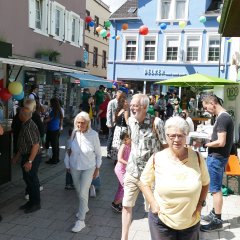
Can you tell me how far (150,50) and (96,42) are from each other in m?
6.33

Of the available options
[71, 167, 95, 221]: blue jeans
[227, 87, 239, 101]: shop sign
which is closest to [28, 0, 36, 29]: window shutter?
[227, 87, 239, 101]: shop sign

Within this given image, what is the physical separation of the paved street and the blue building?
19821 mm

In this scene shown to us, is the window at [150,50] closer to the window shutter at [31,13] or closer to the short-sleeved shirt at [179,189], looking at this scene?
the window shutter at [31,13]

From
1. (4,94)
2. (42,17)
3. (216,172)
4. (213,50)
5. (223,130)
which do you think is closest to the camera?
(223,130)

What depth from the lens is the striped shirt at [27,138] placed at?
15.9ft

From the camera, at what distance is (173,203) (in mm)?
2865

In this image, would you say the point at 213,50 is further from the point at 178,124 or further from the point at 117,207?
the point at 178,124

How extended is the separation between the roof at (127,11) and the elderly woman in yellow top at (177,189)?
83.7 feet

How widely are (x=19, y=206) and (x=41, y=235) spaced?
3.63 ft

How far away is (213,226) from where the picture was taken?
4.61 meters

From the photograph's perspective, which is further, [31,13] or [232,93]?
[31,13]

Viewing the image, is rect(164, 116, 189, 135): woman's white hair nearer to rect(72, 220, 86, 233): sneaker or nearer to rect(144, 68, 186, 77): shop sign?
rect(72, 220, 86, 233): sneaker

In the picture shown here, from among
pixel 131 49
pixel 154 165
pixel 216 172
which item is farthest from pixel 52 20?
pixel 154 165

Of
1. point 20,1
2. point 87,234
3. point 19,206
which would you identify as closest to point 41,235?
point 87,234
